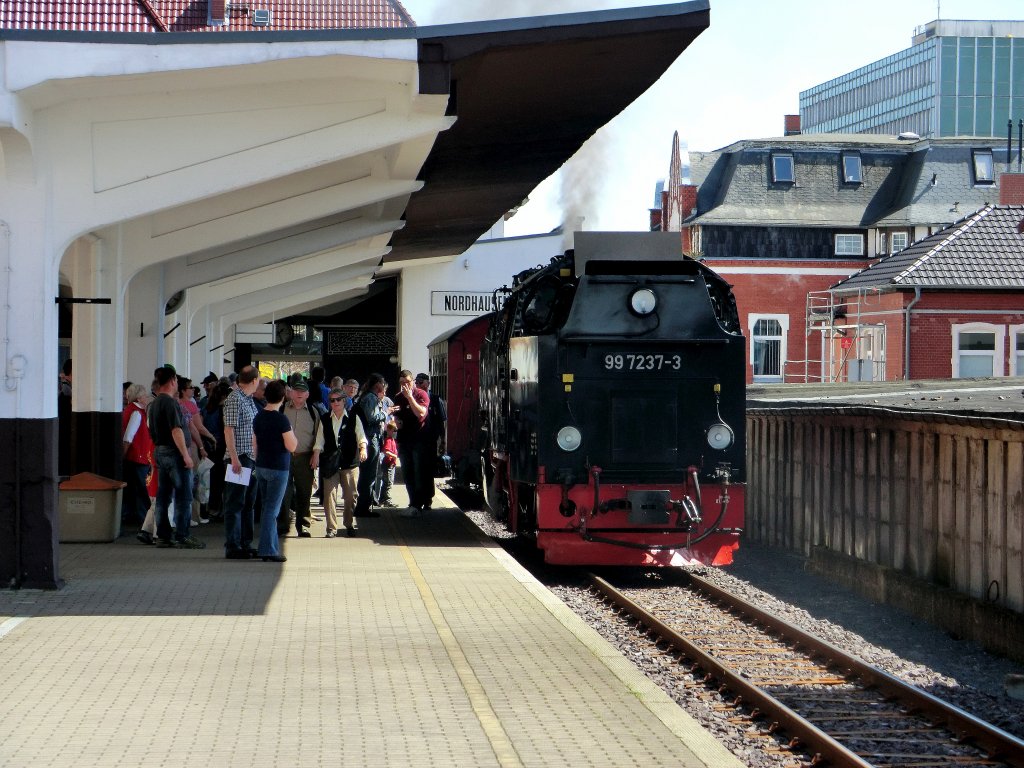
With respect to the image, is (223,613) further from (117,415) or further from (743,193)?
(743,193)

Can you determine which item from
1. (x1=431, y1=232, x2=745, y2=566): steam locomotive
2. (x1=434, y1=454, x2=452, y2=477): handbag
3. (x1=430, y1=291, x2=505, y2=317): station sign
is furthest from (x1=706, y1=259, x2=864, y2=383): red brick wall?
(x1=431, y1=232, x2=745, y2=566): steam locomotive

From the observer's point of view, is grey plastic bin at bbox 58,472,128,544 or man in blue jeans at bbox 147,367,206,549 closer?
man in blue jeans at bbox 147,367,206,549

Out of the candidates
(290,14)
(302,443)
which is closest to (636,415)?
(302,443)

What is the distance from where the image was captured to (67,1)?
590 inches

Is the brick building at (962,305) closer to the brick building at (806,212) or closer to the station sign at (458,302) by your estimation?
the station sign at (458,302)

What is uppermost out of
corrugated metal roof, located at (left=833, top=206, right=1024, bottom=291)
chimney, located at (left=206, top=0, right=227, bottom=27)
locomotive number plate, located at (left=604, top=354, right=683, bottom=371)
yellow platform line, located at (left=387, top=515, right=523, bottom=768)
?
chimney, located at (left=206, top=0, right=227, bottom=27)

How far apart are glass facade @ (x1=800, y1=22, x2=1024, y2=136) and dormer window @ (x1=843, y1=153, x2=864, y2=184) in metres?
58.2

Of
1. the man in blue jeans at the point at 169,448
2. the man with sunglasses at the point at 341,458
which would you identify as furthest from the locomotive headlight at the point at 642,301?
the man in blue jeans at the point at 169,448

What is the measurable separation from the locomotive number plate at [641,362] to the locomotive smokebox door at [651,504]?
1.22 meters

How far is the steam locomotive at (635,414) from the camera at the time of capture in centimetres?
1362

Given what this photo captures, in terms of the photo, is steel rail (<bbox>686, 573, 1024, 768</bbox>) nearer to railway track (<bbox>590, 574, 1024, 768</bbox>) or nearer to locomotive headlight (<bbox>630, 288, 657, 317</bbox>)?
railway track (<bbox>590, 574, 1024, 768</bbox>)

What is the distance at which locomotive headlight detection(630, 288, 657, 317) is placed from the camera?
13719mm

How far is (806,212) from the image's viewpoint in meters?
55.9

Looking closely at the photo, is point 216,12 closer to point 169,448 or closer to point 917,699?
point 169,448
